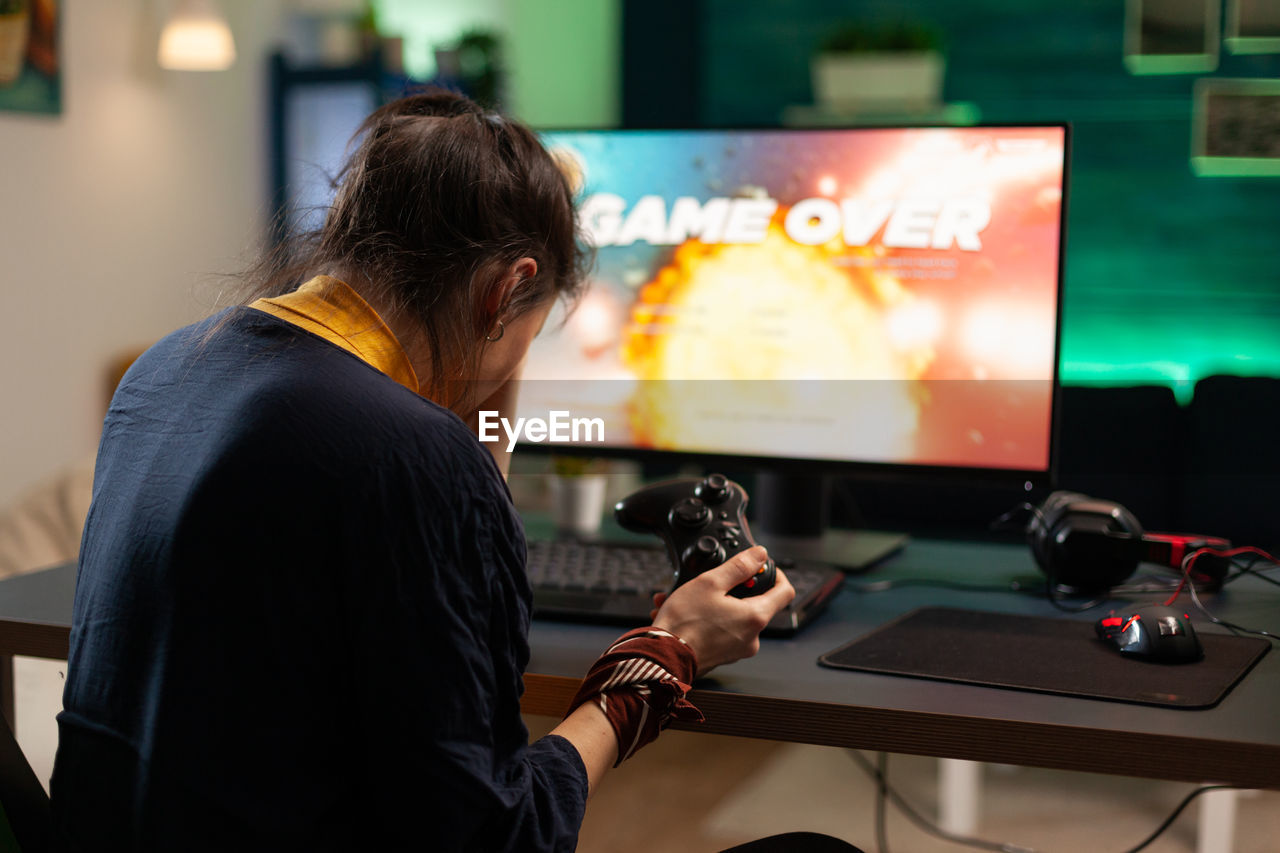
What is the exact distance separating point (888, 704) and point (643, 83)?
369cm

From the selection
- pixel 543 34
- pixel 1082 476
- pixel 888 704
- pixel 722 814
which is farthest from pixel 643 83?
pixel 888 704

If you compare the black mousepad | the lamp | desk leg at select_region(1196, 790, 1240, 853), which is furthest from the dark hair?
the lamp

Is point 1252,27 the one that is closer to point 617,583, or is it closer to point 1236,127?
point 1236,127

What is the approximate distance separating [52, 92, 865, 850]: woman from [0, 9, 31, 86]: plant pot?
7.02 feet

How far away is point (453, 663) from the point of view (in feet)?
2.03

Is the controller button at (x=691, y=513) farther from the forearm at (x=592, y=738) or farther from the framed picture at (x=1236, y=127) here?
the framed picture at (x=1236, y=127)

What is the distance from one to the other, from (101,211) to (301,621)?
8.32 ft

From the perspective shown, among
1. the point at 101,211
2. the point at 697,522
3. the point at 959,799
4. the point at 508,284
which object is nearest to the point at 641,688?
the point at 697,522

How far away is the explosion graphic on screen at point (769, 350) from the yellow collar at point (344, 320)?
0.50 m

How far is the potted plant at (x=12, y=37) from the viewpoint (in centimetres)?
247

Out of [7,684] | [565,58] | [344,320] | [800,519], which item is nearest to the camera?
[344,320]

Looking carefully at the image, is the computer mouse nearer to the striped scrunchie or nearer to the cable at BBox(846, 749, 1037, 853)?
the striped scrunchie

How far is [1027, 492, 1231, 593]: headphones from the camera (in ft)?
3.50

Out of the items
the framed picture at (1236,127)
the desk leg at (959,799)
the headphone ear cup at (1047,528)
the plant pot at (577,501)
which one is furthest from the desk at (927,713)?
the framed picture at (1236,127)
